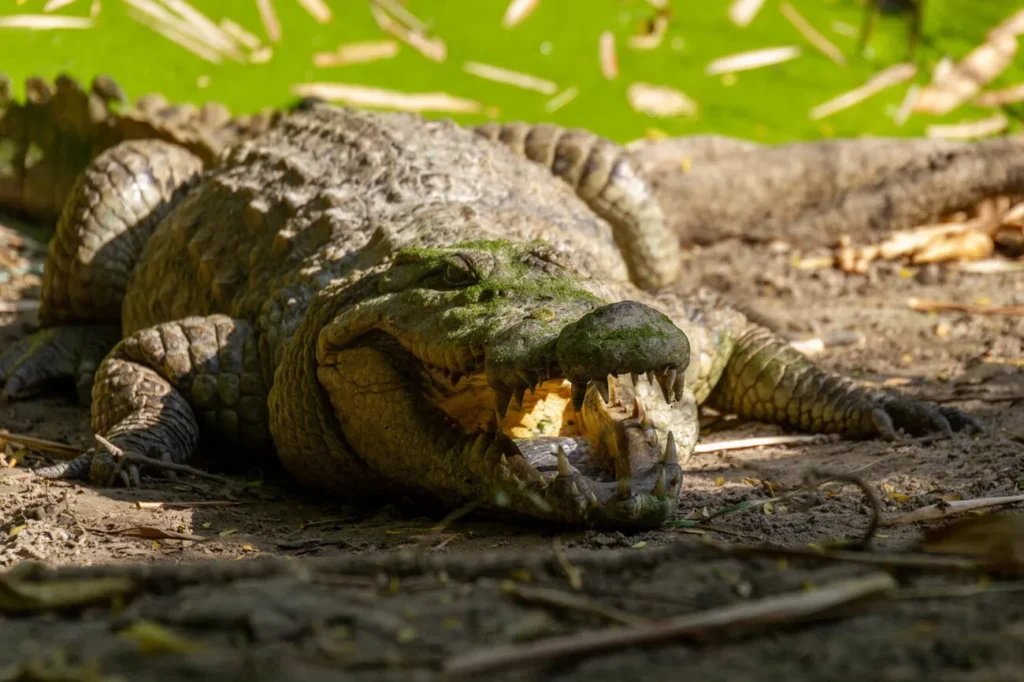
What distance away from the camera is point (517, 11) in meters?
7.89

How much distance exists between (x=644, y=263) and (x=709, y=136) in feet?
5.82

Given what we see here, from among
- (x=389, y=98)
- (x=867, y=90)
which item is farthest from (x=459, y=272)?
(x=867, y=90)

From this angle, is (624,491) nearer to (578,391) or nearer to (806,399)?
(578,391)

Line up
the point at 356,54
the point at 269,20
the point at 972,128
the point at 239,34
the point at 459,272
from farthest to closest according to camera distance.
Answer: the point at 972,128, the point at 356,54, the point at 269,20, the point at 239,34, the point at 459,272

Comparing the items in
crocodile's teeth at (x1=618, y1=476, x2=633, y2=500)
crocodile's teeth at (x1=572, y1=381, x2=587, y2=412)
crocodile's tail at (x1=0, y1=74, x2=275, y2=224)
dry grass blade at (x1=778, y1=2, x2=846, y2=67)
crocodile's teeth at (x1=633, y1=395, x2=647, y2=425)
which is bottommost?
crocodile's teeth at (x1=618, y1=476, x2=633, y2=500)

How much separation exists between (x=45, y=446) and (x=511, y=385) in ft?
7.87

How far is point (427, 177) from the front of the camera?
191 inches

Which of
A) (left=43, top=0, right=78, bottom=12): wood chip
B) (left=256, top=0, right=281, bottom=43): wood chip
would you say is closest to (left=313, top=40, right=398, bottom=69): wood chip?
(left=256, top=0, right=281, bottom=43): wood chip

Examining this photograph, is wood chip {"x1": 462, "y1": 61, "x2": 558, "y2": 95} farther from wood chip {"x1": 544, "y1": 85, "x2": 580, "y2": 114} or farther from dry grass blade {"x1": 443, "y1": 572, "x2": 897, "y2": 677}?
dry grass blade {"x1": 443, "y1": 572, "x2": 897, "y2": 677}

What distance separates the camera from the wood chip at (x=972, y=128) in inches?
306

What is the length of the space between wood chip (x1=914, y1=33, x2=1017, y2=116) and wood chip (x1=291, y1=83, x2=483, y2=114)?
331 centimetres

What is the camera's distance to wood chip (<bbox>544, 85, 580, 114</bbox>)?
7461 mm

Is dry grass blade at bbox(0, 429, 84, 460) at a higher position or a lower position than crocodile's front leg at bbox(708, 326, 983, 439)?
lower

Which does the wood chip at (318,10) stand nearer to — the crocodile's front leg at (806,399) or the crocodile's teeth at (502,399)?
the crocodile's front leg at (806,399)
